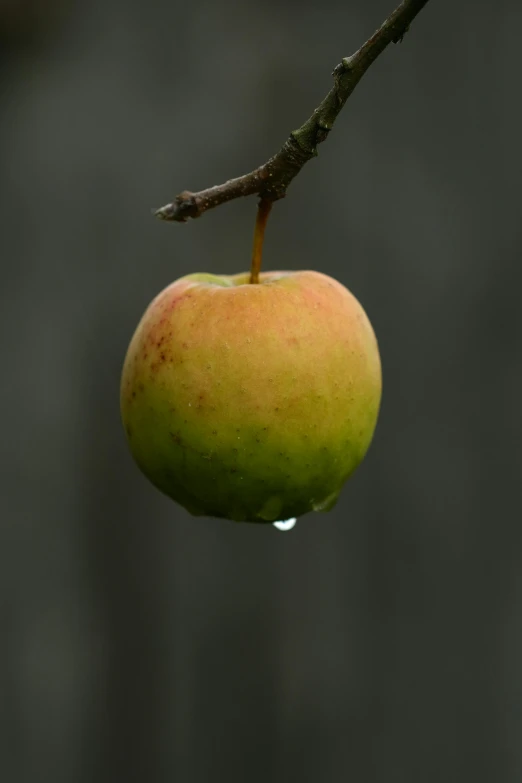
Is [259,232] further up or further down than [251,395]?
further up

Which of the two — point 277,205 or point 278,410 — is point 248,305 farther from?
point 277,205

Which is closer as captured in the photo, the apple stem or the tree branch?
the tree branch

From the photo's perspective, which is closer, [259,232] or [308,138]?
[308,138]

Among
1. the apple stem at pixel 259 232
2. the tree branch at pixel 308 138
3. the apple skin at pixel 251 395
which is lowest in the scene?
the apple skin at pixel 251 395

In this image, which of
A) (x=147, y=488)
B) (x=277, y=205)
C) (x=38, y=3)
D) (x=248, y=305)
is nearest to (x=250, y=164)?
(x=277, y=205)
